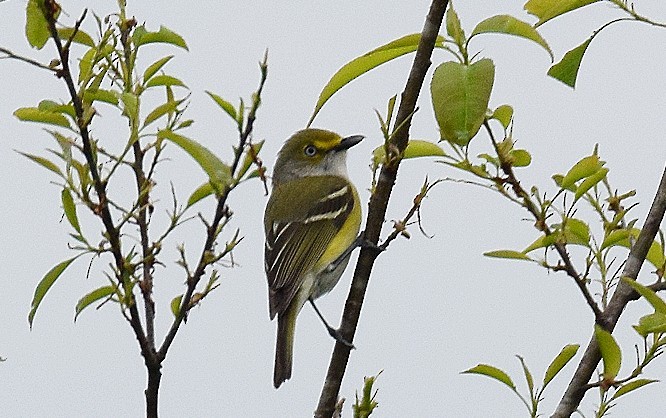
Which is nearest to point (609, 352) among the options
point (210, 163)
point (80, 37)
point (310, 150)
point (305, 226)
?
point (210, 163)

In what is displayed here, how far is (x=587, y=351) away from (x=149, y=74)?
1.40m

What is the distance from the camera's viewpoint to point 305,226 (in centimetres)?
525

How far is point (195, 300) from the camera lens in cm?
224

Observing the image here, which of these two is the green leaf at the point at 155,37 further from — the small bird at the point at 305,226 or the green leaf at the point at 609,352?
the small bird at the point at 305,226

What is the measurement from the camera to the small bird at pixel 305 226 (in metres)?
4.58

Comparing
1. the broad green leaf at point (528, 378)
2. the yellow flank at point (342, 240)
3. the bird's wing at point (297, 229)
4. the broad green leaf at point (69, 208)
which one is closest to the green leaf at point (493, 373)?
the broad green leaf at point (528, 378)

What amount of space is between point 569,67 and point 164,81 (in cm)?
109

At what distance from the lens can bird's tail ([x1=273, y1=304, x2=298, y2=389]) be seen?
4070mm

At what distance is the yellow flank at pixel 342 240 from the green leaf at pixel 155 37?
2.40m

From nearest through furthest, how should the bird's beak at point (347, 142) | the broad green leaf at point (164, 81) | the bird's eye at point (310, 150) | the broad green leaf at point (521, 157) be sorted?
→ the broad green leaf at point (521, 157)
the broad green leaf at point (164, 81)
the bird's beak at point (347, 142)
the bird's eye at point (310, 150)

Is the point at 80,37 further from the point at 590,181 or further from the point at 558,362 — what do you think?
the point at 558,362

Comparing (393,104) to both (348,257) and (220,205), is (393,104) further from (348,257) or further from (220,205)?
(348,257)

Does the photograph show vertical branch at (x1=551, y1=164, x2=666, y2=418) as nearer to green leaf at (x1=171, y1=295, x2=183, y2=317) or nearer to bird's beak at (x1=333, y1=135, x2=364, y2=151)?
green leaf at (x1=171, y1=295, x2=183, y2=317)

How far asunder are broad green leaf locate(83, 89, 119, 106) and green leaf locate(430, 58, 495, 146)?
0.80 meters
